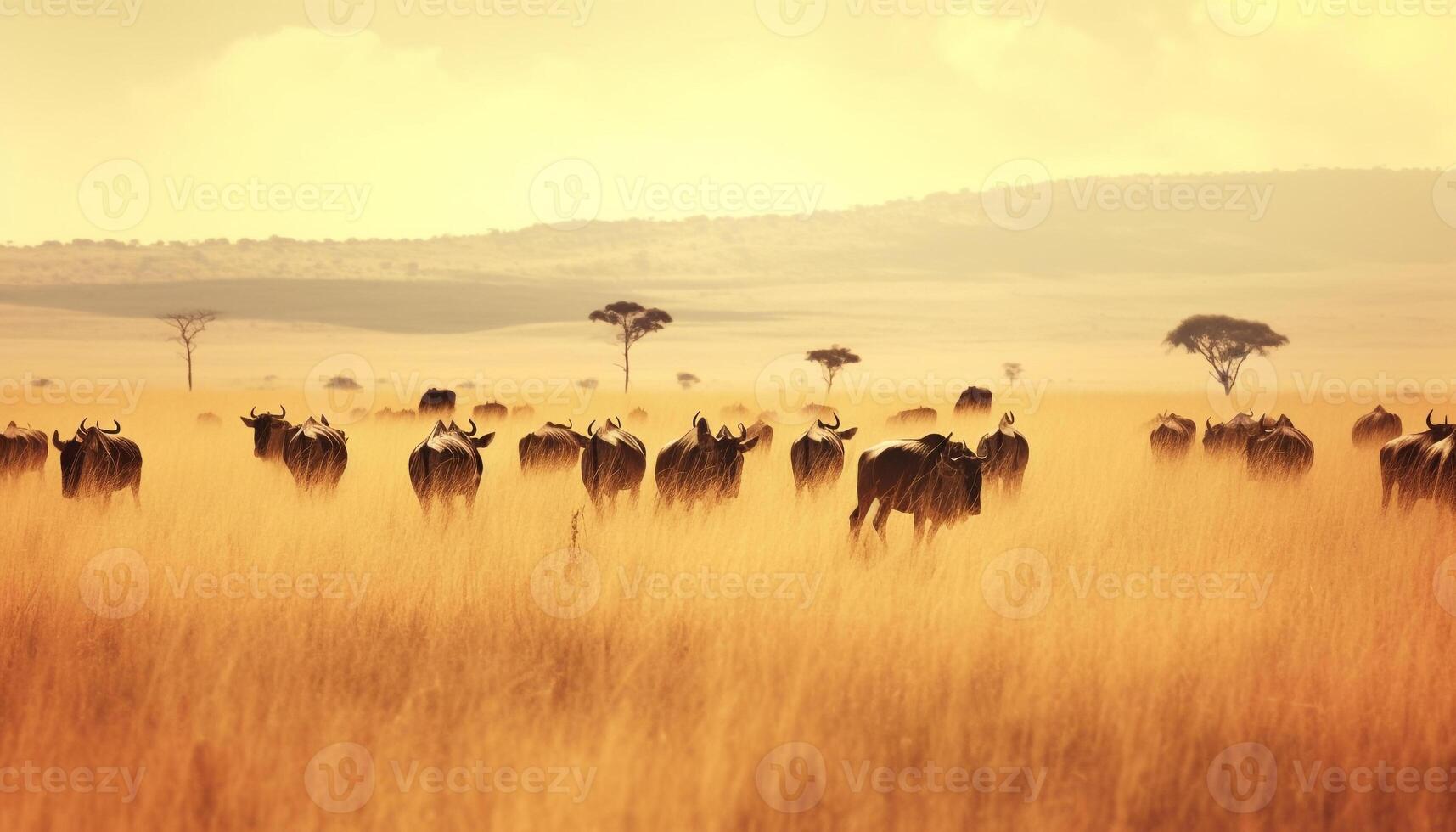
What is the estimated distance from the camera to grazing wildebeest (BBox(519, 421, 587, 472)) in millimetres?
14602

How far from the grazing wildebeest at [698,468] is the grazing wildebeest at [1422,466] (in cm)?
831

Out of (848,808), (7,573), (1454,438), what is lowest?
(848,808)

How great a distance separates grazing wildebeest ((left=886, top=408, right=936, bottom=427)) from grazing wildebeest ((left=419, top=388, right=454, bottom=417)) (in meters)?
14.6

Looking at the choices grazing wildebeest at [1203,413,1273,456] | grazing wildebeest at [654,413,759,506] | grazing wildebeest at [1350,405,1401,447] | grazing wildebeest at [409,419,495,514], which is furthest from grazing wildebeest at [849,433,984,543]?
grazing wildebeest at [1350,405,1401,447]

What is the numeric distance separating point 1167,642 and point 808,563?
318cm

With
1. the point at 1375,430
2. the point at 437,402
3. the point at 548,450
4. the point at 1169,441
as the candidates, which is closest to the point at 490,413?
the point at 437,402

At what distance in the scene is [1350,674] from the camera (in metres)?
6.07

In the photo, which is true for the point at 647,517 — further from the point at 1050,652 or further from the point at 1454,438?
the point at 1454,438

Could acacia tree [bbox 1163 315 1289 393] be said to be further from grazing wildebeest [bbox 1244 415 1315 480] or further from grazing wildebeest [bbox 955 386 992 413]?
grazing wildebeest [bbox 1244 415 1315 480]

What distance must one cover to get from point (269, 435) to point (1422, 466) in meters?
16.6

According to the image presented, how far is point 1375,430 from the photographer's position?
22.1 metres

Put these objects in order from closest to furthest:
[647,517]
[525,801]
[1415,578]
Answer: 1. [525,801]
2. [1415,578]
3. [647,517]

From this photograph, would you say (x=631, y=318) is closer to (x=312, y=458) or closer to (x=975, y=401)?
(x=975, y=401)

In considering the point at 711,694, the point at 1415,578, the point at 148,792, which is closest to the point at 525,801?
the point at 711,694
